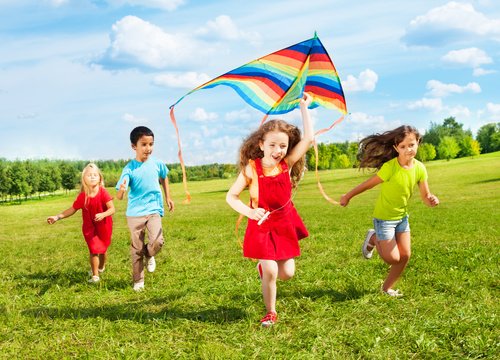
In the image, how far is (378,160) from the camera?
21.3ft

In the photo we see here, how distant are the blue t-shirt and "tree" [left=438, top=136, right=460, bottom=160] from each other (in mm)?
91797

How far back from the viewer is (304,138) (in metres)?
5.26

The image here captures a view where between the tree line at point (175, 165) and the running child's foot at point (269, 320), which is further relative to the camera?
the tree line at point (175, 165)

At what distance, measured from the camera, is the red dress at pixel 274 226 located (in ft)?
17.1

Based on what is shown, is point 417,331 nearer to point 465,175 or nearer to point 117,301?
point 117,301

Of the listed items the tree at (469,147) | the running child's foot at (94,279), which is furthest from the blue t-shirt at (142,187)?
the tree at (469,147)

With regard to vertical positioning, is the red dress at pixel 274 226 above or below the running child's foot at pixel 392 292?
above

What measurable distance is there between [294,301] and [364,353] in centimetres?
153

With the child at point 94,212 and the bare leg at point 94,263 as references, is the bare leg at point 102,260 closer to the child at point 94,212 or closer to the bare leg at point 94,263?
the child at point 94,212

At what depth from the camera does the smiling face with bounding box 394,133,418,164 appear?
609 centimetres

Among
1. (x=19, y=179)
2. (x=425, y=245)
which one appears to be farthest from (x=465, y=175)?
(x=19, y=179)

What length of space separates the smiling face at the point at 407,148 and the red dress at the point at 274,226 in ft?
5.54

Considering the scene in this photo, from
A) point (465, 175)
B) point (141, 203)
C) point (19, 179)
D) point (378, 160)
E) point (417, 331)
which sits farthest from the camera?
point (19, 179)

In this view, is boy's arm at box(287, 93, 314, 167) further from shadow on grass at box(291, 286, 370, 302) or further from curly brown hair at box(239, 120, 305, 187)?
shadow on grass at box(291, 286, 370, 302)
